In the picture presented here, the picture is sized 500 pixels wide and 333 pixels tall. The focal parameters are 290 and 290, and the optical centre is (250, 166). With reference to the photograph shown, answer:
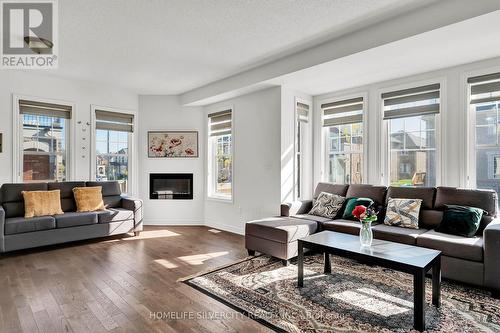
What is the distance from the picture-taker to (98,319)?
7.57 ft

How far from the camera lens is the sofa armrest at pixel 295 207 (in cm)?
433

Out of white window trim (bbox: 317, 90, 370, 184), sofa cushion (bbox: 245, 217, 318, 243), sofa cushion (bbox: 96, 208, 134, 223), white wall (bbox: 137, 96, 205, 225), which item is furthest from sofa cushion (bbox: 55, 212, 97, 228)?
white window trim (bbox: 317, 90, 370, 184)

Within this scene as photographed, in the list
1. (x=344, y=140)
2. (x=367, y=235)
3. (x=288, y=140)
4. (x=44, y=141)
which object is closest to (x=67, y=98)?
(x=44, y=141)

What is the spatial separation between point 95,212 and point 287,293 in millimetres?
3423

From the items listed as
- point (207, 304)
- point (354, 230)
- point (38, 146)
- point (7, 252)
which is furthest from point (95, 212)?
point (354, 230)

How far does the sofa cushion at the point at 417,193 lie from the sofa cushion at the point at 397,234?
0.44 metres

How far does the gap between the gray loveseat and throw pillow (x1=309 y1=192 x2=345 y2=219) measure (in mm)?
3023

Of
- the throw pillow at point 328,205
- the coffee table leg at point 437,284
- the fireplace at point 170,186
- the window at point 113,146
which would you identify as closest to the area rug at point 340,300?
the coffee table leg at point 437,284

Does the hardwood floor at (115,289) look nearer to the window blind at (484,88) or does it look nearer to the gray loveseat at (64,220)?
the gray loveseat at (64,220)

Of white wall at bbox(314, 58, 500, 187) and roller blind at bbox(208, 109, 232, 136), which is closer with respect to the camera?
Answer: white wall at bbox(314, 58, 500, 187)

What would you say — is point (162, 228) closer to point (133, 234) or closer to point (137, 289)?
point (133, 234)

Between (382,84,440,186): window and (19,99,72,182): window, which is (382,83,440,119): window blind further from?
(19,99,72,182): window

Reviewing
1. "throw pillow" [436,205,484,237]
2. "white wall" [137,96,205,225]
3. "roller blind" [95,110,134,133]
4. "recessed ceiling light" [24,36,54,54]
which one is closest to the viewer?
"throw pillow" [436,205,484,237]

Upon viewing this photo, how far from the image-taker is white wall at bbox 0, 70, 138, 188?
176 inches
